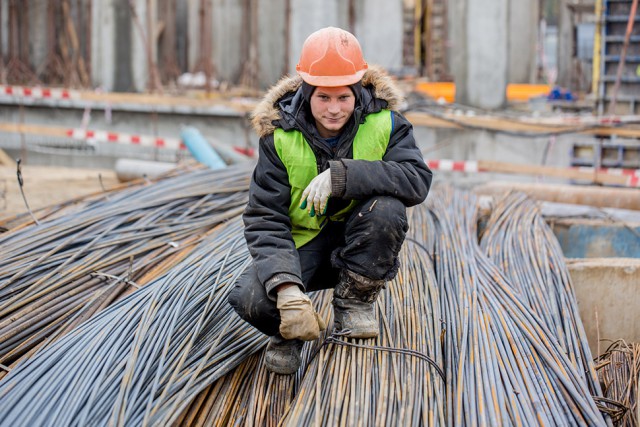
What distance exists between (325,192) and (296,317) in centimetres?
45

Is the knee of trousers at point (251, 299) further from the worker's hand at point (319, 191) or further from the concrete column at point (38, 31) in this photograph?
the concrete column at point (38, 31)

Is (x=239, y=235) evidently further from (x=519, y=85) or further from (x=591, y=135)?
(x=519, y=85)

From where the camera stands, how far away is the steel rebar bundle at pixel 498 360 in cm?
271

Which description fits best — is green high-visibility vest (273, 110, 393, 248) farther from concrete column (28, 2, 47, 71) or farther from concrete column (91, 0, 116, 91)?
concrete column (28, 2, 47, 71)

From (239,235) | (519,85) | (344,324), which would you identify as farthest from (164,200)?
(519,85)

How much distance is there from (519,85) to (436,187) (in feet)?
31.7

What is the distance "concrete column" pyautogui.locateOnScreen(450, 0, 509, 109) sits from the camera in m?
11.1

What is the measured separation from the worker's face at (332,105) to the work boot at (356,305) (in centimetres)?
58

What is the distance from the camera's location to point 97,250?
428cm

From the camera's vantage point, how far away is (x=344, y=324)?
3117 millimetres

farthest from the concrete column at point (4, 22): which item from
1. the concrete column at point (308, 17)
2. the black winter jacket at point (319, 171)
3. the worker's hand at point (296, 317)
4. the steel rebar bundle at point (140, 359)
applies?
the worker's hand at point (296, 317)

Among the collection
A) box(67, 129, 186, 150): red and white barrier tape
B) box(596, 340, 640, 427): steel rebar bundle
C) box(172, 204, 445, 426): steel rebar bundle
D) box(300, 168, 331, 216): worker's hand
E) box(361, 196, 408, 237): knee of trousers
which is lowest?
box(596, 340, 640, 427): steel rebar bundle

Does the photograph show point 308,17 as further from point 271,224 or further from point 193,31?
point 271,224

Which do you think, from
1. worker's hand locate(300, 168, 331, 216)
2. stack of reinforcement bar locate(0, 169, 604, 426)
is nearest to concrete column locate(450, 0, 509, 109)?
stack of reinforcement bar locate(0, 169, 604, 426)
